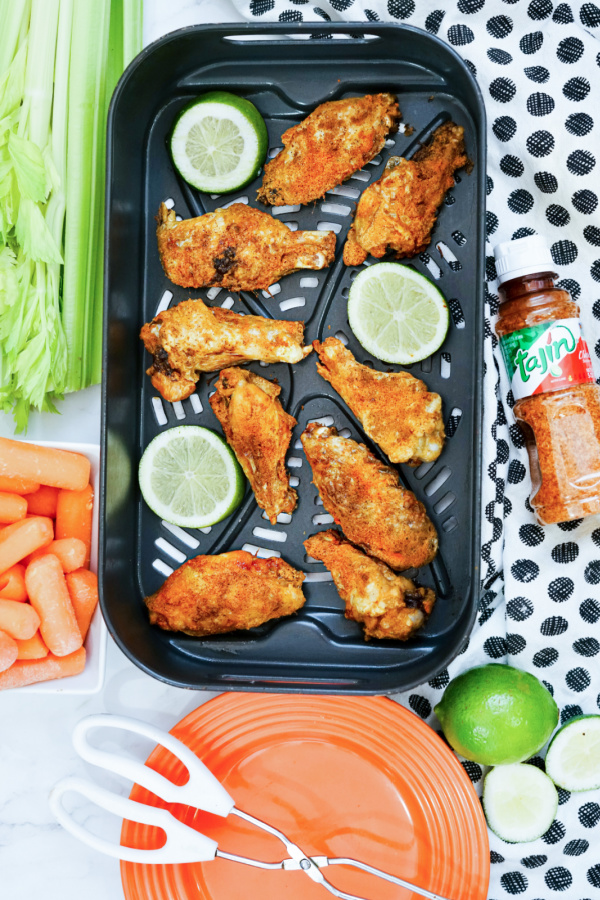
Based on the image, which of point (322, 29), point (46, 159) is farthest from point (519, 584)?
point (46, 159)

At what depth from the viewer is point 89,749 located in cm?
193

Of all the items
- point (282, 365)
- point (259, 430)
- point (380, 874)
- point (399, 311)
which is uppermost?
point (399, 311)

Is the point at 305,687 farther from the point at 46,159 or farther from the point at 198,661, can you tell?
the point at 46,159

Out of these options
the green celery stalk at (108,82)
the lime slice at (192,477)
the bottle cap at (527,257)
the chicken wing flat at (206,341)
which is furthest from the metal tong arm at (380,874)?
the bottle cap at (527,257)

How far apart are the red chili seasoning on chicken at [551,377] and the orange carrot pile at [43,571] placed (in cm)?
121

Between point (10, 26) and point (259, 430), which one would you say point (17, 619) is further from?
point (10, 26)

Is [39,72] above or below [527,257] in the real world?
above

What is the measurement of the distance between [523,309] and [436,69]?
679 millimetres

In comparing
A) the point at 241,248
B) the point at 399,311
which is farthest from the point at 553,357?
the point at 241,248

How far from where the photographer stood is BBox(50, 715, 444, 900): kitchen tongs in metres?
1.91

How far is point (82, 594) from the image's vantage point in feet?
6.79

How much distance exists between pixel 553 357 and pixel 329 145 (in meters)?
0.81

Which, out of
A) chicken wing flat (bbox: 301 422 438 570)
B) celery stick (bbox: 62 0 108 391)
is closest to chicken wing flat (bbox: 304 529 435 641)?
chicken wing flat (bbox: 301 422 438 570)

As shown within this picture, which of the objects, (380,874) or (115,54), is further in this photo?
(115,54)
